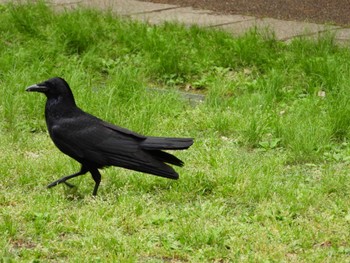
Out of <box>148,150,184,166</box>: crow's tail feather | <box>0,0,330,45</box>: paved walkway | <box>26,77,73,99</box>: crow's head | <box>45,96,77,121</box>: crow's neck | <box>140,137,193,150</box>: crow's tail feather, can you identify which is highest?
<box>26,77,73,99</box>: crow's head

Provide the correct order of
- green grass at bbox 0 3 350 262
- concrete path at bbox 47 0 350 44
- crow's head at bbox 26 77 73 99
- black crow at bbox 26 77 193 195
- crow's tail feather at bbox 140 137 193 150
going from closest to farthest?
green grass at bbox 0 3 350 262 < crow's tail feather at bbox 140 137 193 150 < black crow at bbox 26 77 193 195 < crow's head at bbox 26 77 73 99 < concrete path at bbox 47 0 350 44

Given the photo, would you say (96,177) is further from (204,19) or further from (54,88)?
(204,19)

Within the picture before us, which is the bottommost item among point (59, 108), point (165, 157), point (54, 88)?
point (165, 157)

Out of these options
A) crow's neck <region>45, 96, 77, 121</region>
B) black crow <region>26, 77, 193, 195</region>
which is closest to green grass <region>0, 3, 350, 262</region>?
black crow <region>26, 77, 193, 195</region>

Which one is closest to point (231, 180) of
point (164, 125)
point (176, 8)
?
point (164, 125)

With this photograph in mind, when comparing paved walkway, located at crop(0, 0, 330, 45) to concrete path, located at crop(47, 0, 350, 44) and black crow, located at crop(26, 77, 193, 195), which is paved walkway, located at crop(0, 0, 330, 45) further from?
black crow, located at crop(26, 77, 193, 195)

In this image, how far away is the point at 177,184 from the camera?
617cm

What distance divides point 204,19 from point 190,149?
431cm

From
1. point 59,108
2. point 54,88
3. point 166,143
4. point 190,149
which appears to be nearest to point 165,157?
point 166,143


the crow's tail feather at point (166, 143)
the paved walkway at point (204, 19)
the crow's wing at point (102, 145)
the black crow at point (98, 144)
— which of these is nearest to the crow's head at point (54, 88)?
the black crow at point (98, 144)

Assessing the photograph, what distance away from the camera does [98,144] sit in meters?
5.91

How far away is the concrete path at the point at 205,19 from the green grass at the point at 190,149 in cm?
62

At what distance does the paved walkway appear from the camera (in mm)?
10188

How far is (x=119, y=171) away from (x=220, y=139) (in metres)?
1.12
